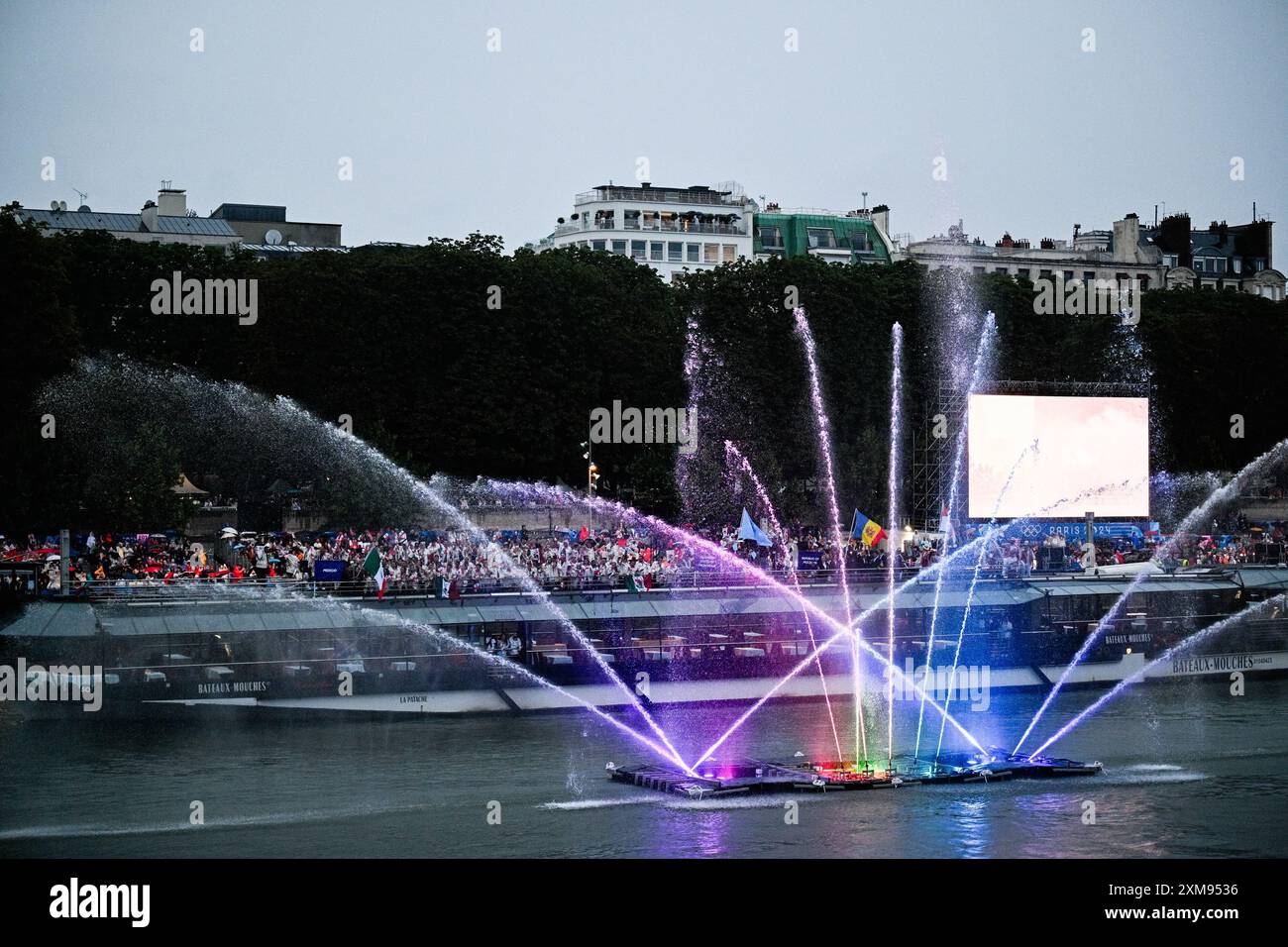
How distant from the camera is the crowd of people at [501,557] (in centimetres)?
5925

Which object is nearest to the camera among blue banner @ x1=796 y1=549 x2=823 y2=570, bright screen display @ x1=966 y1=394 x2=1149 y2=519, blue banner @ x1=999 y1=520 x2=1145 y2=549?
blue banner @ x1=796 y1=549 x2=823 y2=570

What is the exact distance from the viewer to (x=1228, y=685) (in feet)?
218

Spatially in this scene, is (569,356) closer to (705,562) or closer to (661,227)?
(705,562)

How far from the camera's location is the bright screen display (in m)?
78.7

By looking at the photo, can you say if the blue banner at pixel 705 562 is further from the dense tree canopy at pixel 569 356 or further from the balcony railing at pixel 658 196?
the balcony railing at pixel 658 196

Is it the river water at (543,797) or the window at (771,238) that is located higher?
the window at (771,238)

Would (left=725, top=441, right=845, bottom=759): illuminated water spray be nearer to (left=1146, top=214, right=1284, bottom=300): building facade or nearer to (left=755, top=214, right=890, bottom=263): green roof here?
(left=755, top=214, right=890, bottom=263): green roof

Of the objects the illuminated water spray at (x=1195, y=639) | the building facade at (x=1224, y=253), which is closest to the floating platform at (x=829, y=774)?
the illuminated water spray at (x=1195, y=639)

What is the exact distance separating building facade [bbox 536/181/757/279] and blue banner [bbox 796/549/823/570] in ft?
253

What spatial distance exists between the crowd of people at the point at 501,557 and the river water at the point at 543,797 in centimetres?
663

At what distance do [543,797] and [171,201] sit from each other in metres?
109

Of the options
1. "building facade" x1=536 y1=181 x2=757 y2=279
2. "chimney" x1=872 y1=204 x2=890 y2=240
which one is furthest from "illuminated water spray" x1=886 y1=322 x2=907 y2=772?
"chimney" x1=872 y1=204 x2=890 y2=240

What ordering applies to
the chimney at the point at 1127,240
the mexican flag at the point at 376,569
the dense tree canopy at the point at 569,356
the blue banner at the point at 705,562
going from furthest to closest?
the chimney at the point at 1127,240
the dense tree canopy at the point at 569,356
the blue banner at the point at 705,562
the mexican flag at the point at 376,569

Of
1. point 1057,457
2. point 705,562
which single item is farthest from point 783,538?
point 1057,457
